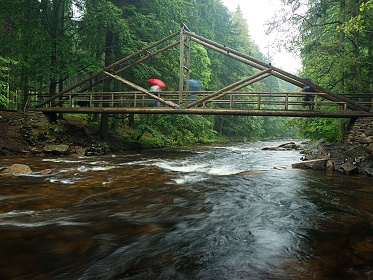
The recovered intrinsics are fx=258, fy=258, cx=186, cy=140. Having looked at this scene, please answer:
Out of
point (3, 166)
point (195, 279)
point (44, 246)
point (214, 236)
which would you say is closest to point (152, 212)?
point (214, 236)

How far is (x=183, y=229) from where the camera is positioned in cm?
447

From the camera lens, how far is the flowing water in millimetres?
3125

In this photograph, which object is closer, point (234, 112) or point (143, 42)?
point (234, 112)

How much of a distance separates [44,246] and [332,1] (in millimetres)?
17903

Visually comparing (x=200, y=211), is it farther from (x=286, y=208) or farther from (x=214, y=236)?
(x=286, y=208)

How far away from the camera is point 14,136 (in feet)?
46.7

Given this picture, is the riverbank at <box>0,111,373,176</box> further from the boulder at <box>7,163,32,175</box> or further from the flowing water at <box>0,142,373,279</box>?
the boulder at <box>7,163,32,175</box>

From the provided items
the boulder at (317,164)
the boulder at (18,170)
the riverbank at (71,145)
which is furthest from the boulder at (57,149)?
the boulder at (317,164)

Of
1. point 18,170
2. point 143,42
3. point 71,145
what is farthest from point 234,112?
point 71,145

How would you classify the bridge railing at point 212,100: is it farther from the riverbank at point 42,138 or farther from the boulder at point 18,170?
the boulder at point 18,170

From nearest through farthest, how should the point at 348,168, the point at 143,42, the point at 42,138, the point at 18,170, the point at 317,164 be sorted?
the point at 18,170, the point at 348,168, the point at 317,164, the point at 42,138, the point at 143,42

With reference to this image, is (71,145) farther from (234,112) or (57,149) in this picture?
(234,112)

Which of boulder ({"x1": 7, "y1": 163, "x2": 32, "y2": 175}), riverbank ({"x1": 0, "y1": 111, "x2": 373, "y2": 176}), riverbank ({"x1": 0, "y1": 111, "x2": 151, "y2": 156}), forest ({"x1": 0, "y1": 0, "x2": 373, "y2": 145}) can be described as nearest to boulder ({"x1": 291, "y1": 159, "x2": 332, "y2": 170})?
riverbank ({"x1": 0, "y1": 111, "x2": 373, "y2": 176})

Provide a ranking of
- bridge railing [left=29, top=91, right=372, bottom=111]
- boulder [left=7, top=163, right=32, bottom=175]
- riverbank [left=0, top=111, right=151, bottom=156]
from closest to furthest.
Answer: boulder [left=7, top=163, right=32, bottom=175]
bridge railing [left=29, top=91, right=372, bottom=111]
riverbank [left=0, top=111, right=151, bottom=156]
